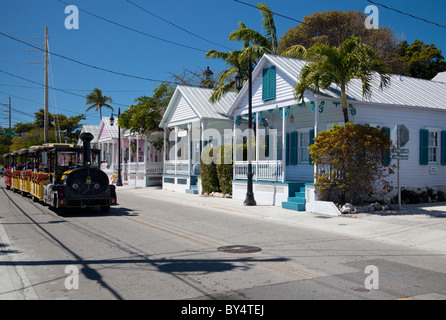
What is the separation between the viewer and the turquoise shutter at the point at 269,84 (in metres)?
18.9

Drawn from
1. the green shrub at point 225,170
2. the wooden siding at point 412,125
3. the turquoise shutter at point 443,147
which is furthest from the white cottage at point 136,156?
the turquoise shutter at point 443,147

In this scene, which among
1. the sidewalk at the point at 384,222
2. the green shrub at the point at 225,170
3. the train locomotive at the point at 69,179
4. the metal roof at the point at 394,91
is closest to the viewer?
the sidewalk at the point at 384,222

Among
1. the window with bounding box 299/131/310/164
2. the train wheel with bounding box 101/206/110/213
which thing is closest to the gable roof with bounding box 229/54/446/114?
the window with bounding box 299/131/310/164

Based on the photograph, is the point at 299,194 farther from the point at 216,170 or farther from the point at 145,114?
the point at 145,114

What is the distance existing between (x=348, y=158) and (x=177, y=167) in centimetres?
1501

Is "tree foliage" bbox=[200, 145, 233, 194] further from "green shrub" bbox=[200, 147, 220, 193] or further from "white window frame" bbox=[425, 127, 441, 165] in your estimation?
"white window frame" bbox=[425, 127, 441, 165]

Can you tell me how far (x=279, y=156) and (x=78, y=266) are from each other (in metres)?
15.4

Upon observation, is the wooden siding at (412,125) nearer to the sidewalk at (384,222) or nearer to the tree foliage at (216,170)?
the sidewalk at (384,222)

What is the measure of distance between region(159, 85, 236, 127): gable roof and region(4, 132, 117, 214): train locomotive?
861cm

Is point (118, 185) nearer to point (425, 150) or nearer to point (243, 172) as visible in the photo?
point (243, 172)

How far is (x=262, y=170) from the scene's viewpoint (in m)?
19.0

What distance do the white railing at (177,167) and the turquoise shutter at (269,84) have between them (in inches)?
352

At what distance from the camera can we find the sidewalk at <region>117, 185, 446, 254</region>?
1056 cm

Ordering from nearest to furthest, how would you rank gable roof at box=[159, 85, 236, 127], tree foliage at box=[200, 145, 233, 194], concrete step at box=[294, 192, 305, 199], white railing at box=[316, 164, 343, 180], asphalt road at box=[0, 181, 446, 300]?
asphalt road at box=[0, 181, 446, 300] < white railing at box=[316, 164, 343, 180] < concrete step at box=[294, 192, 305, 199] < tree foliage at box=[200, 145, 233, 194] < gable roof at box=[159, 85, 236, 127]
